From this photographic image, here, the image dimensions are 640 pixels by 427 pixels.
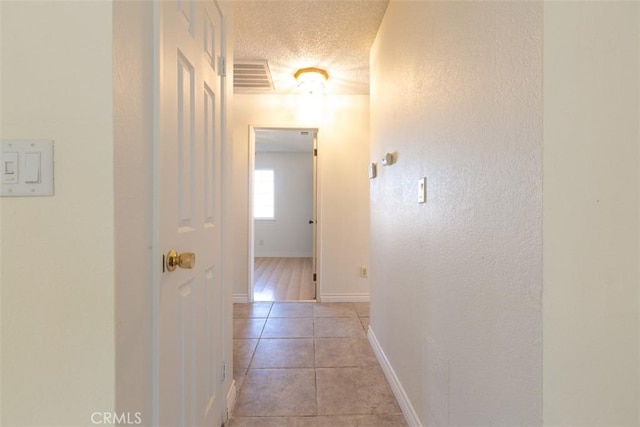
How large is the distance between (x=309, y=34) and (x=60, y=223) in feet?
7.13

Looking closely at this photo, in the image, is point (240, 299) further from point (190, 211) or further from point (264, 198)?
point (264, 198)

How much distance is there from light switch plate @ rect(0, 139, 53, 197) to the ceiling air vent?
7.81ft

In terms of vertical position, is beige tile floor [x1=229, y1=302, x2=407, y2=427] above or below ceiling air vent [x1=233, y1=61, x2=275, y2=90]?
below

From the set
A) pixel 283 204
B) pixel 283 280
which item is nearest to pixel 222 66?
pixel 283 280

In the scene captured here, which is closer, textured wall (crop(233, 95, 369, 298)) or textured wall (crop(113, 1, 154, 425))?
textured wall (crop(113, 1, 154, 425))

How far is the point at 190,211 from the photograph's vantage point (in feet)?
3.49

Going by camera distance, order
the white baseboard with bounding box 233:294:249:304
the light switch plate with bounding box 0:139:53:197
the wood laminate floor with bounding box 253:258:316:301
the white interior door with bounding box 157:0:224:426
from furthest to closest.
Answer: the wood laminate floor with bounding box 253:258:316:301, the white baseboard with bounding box 233:294:249:304, the white interior door with bounding box 157:0:224:426, the light switch plate with bounding box 0:139:53:197

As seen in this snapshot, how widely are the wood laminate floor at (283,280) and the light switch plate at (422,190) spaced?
2.59 metres

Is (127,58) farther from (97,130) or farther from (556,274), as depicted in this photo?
(556,274)

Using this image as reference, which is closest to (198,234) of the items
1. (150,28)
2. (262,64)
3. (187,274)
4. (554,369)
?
(187,274)

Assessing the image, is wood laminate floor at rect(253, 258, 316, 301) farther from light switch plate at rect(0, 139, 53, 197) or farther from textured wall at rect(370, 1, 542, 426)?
light switch plate at rect(0, 139, 53, 197)

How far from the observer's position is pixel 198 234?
1137mm

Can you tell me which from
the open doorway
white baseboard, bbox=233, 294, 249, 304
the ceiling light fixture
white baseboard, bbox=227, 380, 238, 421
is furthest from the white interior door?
the open doorway

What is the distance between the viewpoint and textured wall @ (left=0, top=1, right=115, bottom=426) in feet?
2.06
